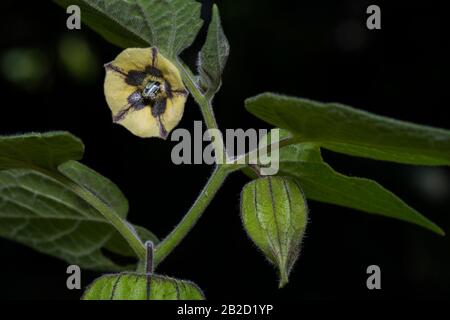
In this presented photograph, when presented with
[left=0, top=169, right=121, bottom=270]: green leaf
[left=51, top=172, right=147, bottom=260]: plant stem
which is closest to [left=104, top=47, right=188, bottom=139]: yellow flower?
[left=51, top=172, right=147, bottom=260]: plant stem

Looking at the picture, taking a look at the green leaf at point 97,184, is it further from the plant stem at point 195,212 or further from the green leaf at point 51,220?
the plant stem at point 195,212

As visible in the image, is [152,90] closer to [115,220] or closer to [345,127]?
[115,220]

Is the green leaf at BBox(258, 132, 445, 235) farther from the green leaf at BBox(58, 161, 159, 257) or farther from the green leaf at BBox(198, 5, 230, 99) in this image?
the green leaf at BBox(58, 161, 159, 257)

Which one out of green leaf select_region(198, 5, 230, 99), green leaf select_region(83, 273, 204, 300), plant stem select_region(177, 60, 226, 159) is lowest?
green leaf select_region(83, 273, 204, 300)

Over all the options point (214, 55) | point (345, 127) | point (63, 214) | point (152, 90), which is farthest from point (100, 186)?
point (345, 127)

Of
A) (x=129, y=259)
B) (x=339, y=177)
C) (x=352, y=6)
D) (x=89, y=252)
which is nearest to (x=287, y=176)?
(x=339, y=177)
